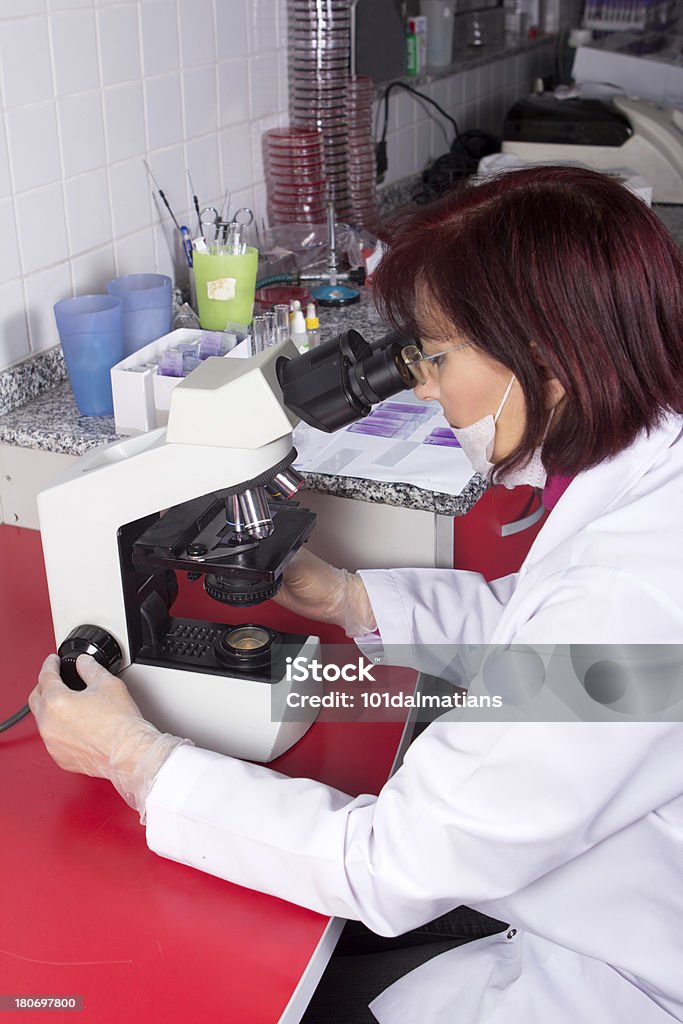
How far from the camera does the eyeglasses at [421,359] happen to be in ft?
3.34

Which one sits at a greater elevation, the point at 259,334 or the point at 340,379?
the point at 340,379

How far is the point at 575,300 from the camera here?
3.03 ft

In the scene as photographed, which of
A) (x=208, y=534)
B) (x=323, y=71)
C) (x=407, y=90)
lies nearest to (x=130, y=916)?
(x=208, y=534)

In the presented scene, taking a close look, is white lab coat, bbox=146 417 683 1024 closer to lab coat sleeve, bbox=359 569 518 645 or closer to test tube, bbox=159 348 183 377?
lab coat sleeve, bbox=359 569 518 645

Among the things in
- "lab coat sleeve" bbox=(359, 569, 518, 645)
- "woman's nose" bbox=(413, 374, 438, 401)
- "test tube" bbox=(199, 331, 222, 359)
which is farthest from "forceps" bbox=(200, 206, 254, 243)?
"woman's nose" bbox=(413, 374, 438, 401)

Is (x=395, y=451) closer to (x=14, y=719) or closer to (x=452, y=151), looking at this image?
(x=14, y=719)

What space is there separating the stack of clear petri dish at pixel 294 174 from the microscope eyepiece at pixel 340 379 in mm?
1450

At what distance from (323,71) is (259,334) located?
934 mm

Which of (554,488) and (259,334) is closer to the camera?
(554,488)

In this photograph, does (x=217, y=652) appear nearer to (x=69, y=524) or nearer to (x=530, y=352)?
(x=69, y=524)

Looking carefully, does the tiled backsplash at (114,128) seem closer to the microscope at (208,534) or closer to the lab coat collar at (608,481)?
the microscope at (208,534)

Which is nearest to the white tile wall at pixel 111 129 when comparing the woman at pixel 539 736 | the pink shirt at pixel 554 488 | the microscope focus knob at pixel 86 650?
the microscope focus knob at pixel 86 650

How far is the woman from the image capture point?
876mm

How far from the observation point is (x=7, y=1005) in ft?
2.80
